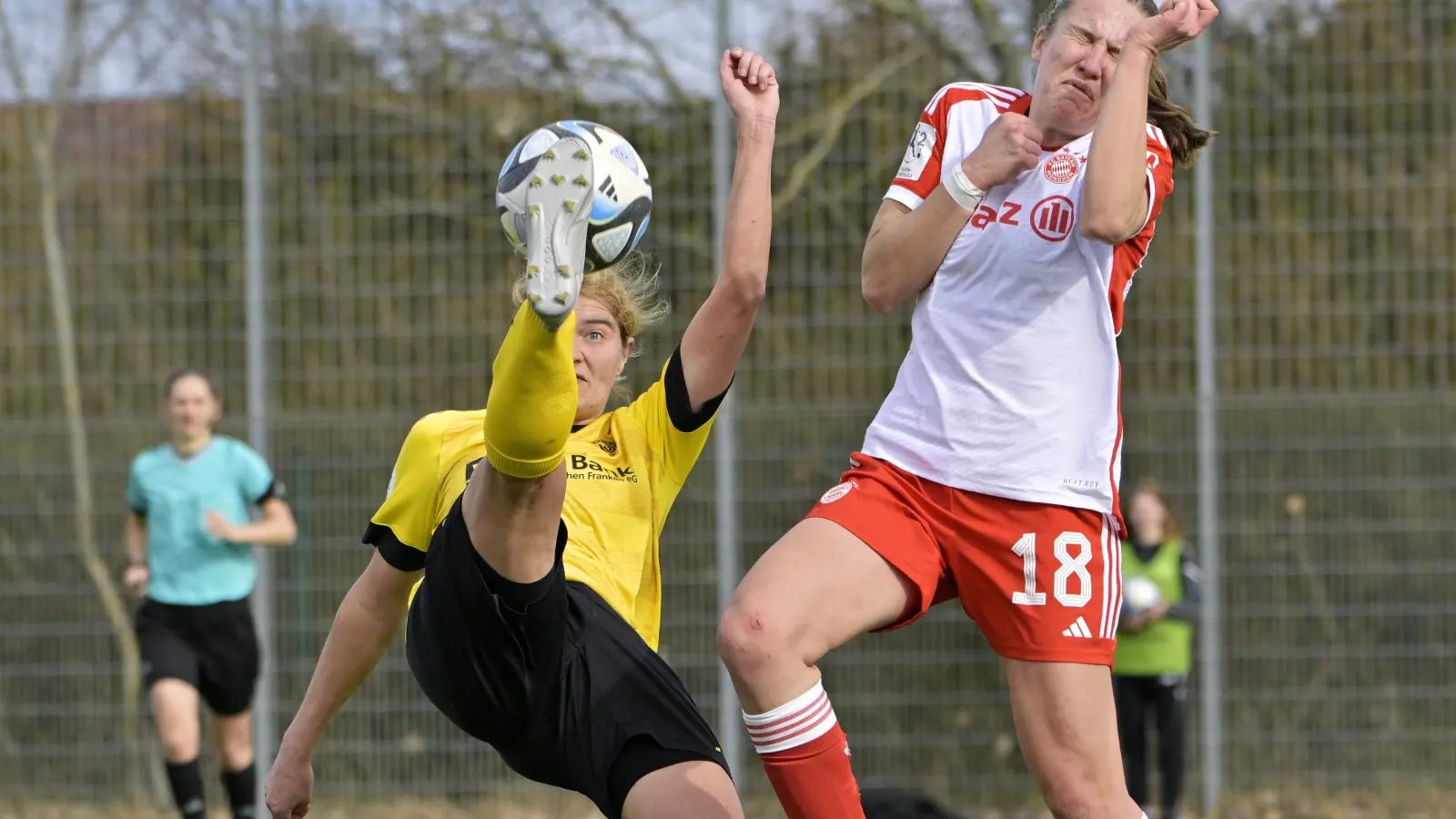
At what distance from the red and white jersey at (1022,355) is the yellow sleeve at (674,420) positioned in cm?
50

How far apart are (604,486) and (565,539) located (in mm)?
433

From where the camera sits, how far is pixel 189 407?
309 inches

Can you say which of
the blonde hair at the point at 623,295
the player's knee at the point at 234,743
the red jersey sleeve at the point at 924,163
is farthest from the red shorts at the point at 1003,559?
the player's knee at the point at 234,743

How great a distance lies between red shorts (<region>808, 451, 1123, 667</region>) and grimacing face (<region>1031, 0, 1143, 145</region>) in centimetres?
78

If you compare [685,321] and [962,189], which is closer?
[962,189]

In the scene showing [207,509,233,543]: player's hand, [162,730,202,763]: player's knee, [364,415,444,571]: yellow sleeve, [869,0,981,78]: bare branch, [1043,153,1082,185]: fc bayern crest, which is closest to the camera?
[1043,153,1082,185]: fc bayern crest

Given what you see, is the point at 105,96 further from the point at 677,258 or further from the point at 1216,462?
the point at 1216,462

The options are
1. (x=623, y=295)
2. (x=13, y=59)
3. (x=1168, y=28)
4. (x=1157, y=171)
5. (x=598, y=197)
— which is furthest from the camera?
(x=13, y=59)

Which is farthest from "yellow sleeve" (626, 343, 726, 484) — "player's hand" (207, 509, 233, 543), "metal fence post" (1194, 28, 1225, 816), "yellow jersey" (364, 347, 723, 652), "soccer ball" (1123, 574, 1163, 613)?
"metal fence post" (1194, 28, 1225, 816)

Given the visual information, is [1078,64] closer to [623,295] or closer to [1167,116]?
[1167,116]

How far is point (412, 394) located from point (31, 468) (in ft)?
6.99

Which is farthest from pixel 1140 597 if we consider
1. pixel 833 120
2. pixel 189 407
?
pixel 189 407

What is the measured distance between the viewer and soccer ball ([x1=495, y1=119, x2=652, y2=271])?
121 inches

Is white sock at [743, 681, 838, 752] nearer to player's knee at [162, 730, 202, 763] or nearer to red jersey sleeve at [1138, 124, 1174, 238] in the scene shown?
red jersey sleeve at [1138, 124, 1174, 238]
